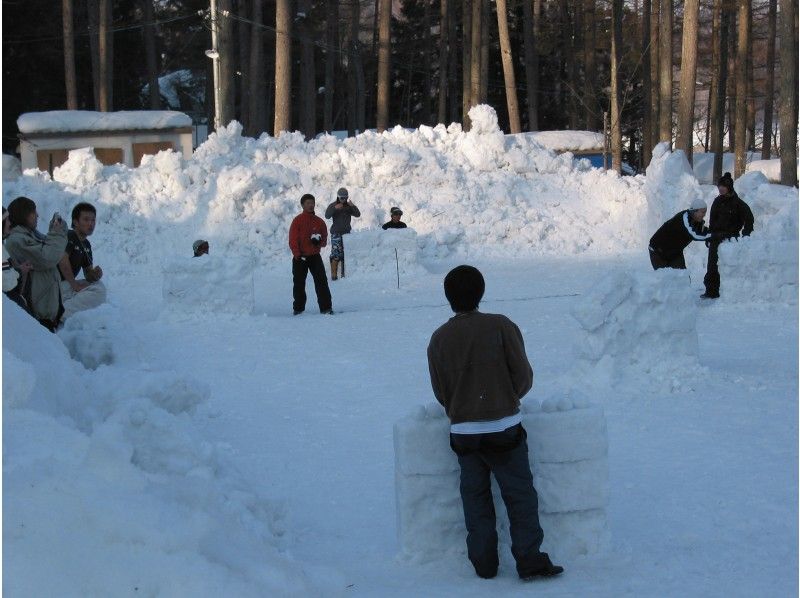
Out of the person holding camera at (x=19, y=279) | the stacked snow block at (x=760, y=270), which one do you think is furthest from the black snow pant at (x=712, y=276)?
the person holding camera at (x=19, y=279)

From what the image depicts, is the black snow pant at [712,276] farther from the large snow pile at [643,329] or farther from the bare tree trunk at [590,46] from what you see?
the bare tree trunk at [590,46]

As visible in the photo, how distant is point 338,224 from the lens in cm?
1789

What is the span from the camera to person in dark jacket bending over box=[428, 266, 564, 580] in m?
4.79

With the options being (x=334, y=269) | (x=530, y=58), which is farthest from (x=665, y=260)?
(x=530, y=58)


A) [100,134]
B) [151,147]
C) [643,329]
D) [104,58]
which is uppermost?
[104,58]

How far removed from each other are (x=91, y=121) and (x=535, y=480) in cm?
2685

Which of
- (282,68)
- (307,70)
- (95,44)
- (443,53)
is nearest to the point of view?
(282,68)

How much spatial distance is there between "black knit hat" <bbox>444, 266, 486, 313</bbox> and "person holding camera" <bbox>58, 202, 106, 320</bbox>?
5.85 meters

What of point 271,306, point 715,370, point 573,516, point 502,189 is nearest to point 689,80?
point 502,189

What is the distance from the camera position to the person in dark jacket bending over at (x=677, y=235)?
11.6 metres

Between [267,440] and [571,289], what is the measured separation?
9.17m

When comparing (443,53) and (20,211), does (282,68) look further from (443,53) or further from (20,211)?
(20,211)

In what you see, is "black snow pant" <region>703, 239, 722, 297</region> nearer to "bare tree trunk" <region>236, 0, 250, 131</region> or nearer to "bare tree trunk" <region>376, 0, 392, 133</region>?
"bare tree trunk" <region>376, 0, 392, 133</region>

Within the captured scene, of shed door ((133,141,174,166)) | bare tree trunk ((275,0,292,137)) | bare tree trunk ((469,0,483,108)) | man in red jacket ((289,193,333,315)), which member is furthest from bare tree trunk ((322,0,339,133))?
man in red jacket ((289,193,333,315))
